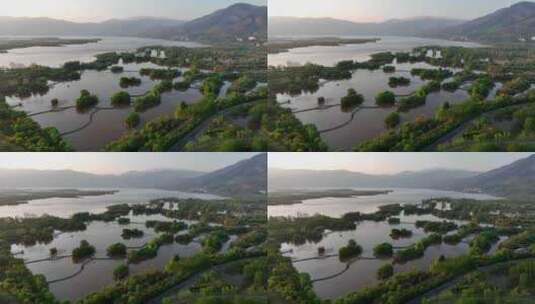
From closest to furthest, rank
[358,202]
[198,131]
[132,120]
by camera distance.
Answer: [132,120] < [198,131] < [358,202]

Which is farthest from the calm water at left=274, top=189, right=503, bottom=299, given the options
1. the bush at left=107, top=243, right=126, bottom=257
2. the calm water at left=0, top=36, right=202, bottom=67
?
the calm water at left=0, top=36, right=202, bottom=67

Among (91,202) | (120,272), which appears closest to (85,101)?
(91,202)

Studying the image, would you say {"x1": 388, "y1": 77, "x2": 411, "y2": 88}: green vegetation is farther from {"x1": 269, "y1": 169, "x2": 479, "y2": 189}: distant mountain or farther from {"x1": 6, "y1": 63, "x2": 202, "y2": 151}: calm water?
{"x1": 6, "y1": 63, "x2": 202, "y2": 151}: calm water

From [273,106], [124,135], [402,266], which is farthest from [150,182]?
[402,266]

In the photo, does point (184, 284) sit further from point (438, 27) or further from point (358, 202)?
point (438, 27)

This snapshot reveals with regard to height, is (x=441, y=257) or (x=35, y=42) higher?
(x=35, y=42)

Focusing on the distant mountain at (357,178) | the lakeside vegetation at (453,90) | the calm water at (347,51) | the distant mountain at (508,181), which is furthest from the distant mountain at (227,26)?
the distant mountain at (508,181)

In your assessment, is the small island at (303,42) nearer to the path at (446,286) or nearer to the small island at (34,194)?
the small island at (34,194)
